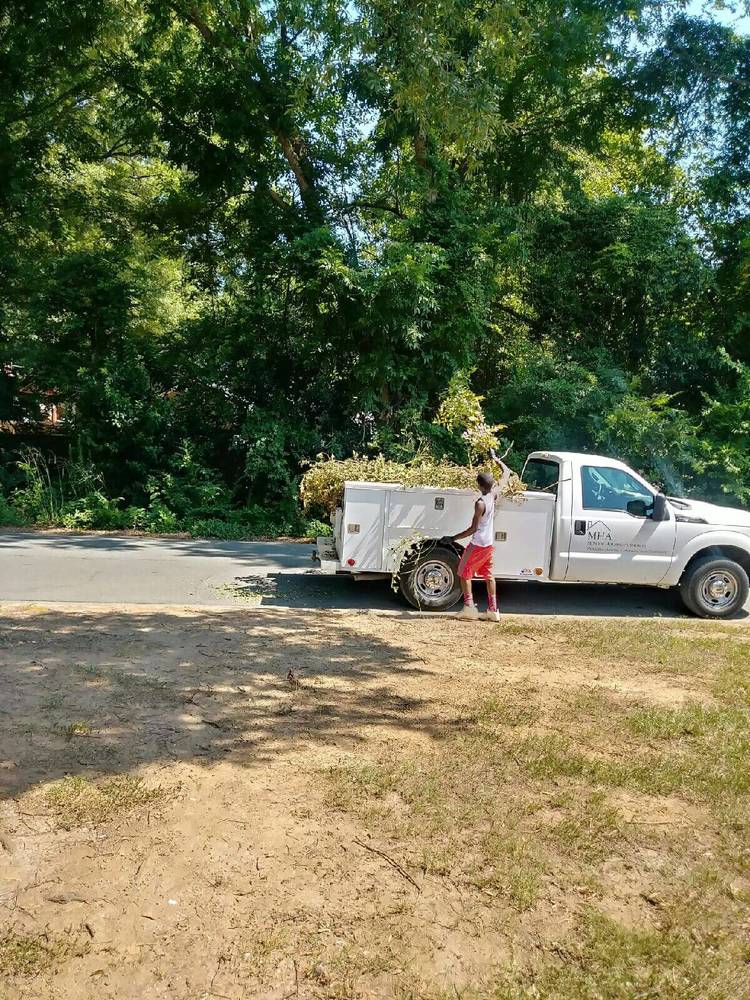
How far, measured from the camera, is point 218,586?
1040 centimetres

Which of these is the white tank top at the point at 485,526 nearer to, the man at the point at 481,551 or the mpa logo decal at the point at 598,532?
the man at the point at 481,551

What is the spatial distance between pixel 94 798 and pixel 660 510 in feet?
23.8

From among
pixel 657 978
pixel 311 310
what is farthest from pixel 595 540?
pixel 311 310

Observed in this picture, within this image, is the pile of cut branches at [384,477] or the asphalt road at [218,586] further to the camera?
the asphalt road at [218,586]

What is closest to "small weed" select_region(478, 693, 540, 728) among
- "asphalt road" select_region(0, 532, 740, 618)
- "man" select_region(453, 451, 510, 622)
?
"man" select_region(453, 451, 510, 622)

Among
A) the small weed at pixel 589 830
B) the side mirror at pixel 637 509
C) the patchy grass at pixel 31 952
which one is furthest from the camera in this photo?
the side mirror at pixel 637 509

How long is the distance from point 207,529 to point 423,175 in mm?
8224

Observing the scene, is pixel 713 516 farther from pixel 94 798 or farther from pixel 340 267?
pixel 340 267

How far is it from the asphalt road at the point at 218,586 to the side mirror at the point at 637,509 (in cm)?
125

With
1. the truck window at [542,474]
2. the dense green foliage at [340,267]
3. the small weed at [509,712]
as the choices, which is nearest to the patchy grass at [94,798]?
the small weed at [509,712]

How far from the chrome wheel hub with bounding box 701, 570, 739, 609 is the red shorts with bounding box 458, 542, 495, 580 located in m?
2.76

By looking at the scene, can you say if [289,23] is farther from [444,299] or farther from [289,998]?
[289,998]

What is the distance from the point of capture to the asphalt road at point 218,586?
9688 millimetres

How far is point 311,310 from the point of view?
1700 cm
